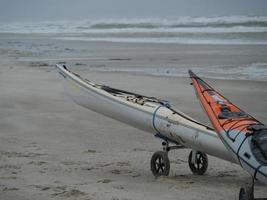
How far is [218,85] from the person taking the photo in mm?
14969

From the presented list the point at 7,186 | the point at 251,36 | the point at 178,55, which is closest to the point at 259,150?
the point at 7,186

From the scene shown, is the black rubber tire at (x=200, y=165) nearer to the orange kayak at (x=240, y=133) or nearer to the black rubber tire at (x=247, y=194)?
the orange kayak at (x=240, y=133)

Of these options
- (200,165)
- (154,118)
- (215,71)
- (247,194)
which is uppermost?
(215,71)

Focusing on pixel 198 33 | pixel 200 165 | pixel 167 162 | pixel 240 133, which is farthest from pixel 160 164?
pixel 198 33

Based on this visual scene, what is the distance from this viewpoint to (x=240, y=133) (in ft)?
18.9

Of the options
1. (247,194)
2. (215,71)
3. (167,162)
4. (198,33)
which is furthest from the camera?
(198,33)

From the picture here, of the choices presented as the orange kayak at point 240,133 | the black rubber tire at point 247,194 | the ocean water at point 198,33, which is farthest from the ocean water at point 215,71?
the ocean water at point 198,33

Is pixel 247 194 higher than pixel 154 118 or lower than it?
lower

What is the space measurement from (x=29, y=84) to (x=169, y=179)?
9.48 metres

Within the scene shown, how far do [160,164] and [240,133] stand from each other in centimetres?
138

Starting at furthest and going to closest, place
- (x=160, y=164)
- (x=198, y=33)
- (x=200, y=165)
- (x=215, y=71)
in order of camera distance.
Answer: (x=198, y=33)
(x=215, y=71)
(x=200, y=165)
(x=160, y=164)

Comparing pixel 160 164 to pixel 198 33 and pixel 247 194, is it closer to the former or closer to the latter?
pixel 247 194

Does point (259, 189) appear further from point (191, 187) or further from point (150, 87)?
point (150, 87)

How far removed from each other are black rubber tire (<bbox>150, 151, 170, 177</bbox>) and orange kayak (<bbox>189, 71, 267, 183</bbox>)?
71 cm
